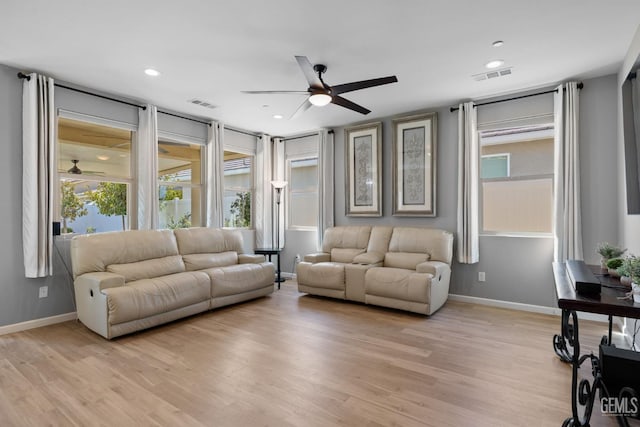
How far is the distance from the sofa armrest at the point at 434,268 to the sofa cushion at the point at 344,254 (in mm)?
1167

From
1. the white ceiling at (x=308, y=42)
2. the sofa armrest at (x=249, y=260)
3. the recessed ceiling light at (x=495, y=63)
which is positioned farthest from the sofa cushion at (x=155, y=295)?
the recessed ceiling light at (x=495, y=63)

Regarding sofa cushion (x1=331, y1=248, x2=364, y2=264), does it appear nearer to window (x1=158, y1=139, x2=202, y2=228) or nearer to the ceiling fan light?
window (x1=158, y1=139, x2=202, y2=228)

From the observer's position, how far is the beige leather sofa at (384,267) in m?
4.05

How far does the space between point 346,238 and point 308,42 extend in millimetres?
3185

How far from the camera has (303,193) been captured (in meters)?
6.62

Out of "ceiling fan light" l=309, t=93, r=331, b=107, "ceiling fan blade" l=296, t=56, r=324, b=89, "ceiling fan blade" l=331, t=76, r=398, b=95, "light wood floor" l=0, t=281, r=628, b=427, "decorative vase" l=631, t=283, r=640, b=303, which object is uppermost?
"ceiling fan blade" l=296, t=56, r=324, b=89

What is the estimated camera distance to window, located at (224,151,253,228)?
20.3ft

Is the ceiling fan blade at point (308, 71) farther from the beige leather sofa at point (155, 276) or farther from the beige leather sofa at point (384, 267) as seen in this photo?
the beige leather sofa at point (155, 276)

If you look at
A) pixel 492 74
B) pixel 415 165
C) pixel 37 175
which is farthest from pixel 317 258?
pixel 37 175

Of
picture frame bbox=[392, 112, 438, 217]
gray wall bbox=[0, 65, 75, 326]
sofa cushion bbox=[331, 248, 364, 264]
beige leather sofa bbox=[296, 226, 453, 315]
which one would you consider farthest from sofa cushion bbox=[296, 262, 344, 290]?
gray wall bbox=[0, 65, 75, 326]

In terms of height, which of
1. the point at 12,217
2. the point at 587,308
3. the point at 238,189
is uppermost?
the point at 238,189

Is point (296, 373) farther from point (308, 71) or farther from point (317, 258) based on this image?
point (317, 258)

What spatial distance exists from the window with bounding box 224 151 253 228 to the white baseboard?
270 centimetres

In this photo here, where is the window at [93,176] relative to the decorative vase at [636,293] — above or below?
above
